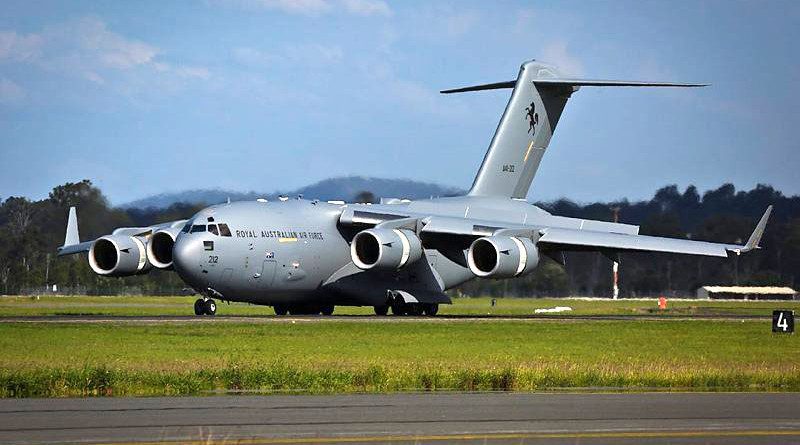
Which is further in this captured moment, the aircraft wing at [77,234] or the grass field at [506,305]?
the grass field at [506,305]

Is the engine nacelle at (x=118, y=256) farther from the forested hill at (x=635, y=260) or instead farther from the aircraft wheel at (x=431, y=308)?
→ the forested hill at (x=635, y=260)

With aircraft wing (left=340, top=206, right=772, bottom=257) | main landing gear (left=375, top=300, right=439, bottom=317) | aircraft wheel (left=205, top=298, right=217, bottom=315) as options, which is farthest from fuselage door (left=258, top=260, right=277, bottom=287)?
main landing gear (left=375, top=300, right=439, bottom=317)

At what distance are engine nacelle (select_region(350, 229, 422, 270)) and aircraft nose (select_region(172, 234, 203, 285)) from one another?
4.76 metres

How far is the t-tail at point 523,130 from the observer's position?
4694 centimetres

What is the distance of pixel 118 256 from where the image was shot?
41.1 metres

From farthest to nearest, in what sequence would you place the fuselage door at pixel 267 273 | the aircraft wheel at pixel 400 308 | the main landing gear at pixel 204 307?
the aircraft wheel at pixel 400 308
the main landing gear at pixel 204 307
the fuselage door at pixel 267 273

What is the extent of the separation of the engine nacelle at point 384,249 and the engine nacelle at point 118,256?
6.73m

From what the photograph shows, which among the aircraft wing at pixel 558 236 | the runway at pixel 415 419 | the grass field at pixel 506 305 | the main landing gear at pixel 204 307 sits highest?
the aircraft wing at pixel 558 236

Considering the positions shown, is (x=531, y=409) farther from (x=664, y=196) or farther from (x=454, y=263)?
(x=664, y=196)

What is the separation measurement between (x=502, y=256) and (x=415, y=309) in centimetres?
553

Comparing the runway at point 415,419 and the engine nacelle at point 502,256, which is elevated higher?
the engine nacelle at point 502,256

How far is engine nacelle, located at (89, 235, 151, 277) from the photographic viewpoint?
4125cm

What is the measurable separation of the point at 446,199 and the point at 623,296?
26.5 metres

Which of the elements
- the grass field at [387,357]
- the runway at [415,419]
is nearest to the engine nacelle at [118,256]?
the grass field at [387,357]
